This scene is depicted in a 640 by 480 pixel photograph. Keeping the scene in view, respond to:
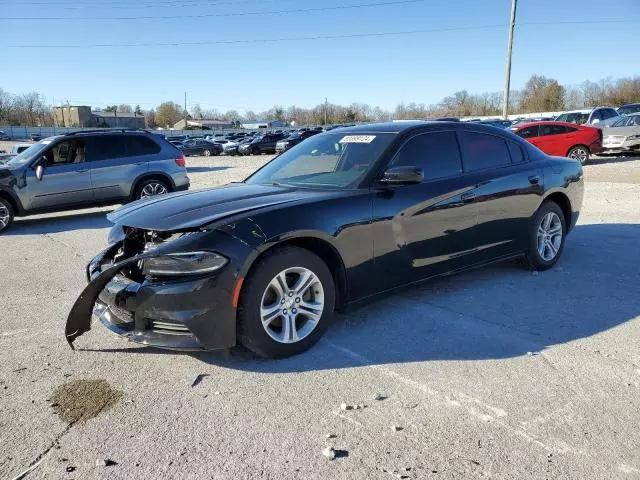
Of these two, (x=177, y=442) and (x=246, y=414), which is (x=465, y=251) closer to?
(x=246, y=414)

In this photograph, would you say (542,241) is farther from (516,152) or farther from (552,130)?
(552,130)

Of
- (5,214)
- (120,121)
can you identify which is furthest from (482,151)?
(120,121)

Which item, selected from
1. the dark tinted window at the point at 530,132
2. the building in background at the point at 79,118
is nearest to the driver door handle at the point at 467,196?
the dark tinted window at the point at 530,132

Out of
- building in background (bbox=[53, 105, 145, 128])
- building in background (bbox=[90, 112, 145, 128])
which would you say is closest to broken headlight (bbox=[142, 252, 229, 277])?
building in background (bbox=[53, 105, 145, 128])

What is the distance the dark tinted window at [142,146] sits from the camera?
11035 millimetres

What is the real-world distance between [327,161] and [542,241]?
2.60 m

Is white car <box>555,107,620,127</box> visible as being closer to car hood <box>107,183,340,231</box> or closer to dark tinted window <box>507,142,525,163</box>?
dark tinted window <box>507,142,525,163</box>

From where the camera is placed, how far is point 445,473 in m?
2.51

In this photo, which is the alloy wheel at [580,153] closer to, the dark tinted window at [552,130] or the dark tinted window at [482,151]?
the dark tinted window at [552,130]

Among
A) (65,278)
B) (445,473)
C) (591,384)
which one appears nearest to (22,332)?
(65,278)

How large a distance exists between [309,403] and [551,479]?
4.36 ft

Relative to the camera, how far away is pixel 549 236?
5.93 meters

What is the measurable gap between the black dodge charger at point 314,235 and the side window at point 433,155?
0.04 ft

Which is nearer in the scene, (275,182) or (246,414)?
(246,414)
